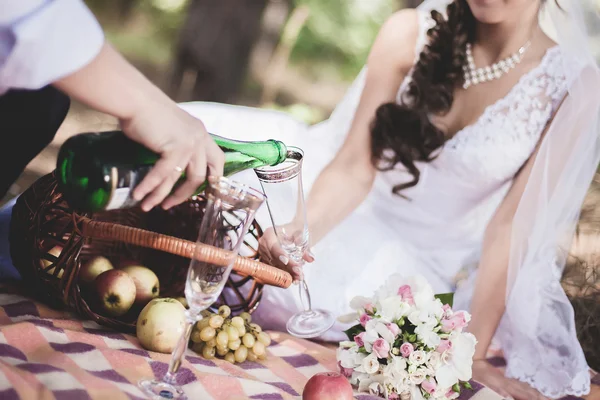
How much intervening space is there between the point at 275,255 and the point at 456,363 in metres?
0.56

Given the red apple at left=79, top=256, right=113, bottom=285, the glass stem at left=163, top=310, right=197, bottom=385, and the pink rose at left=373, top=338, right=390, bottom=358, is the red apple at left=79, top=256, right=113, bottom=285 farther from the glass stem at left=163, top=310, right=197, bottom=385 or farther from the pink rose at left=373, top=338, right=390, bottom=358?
the pink rose at left=373, top=338, right=390, bottom=358

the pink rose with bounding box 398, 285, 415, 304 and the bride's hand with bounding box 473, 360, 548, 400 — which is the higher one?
the pink rose with bounding box 398, 285, 415, 304

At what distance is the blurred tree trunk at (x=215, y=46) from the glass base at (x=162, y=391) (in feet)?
11.6

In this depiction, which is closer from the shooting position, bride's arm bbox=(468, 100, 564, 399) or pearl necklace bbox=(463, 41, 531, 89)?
bride's arm bbox=(468, 100, 564, 399)

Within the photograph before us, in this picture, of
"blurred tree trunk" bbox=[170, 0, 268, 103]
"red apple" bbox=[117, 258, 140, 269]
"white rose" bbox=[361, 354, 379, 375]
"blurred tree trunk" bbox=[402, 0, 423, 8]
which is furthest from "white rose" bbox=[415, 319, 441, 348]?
"blurred tree trunk" bbox=[170, 0, 268, 103]

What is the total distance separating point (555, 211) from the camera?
6.85 ft

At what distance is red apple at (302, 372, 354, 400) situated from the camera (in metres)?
1.34

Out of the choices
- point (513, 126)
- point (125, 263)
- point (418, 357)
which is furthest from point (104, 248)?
point (513, 126)

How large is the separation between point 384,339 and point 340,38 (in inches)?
248

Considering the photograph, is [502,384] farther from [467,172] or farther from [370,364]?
[467,172]

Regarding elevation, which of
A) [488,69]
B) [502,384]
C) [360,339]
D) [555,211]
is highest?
[488,69]

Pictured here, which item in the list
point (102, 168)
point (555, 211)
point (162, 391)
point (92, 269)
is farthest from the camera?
point (555, 211)

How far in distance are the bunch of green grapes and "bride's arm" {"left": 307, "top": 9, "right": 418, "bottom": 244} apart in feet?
2.12

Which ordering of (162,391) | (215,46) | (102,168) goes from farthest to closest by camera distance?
(215,46), (162,391), (102,168)
